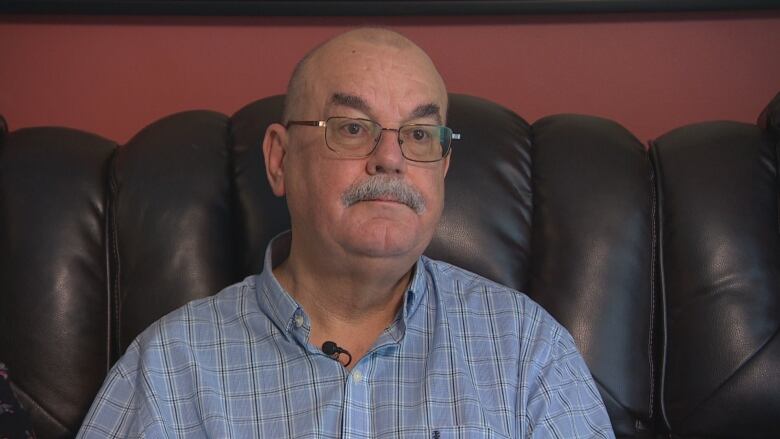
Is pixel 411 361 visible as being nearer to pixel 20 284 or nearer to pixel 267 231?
pixel 267 231

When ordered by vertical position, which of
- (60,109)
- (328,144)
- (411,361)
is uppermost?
(328,144)

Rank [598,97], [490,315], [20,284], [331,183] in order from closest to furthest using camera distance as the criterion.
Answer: [331,183]
[490,315]
[20,284]
[598,97]

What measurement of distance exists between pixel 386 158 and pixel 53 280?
70 centimetres

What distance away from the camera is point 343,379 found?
56.2 inches

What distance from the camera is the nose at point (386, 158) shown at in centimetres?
143

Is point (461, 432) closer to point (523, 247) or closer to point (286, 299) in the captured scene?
point (286, 299)

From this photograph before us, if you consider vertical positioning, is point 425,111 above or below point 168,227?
above

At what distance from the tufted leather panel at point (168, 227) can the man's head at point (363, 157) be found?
25 cm

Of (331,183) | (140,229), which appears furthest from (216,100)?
(331,183)

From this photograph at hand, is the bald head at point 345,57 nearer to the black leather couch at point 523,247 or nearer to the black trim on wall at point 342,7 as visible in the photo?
the black leather couch at point 523,247

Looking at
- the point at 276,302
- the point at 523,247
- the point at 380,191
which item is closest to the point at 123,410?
the point at 276,302

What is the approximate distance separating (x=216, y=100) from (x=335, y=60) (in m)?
0.76

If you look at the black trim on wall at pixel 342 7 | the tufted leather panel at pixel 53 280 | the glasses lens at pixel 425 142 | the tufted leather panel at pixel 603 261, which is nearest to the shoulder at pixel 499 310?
the tufted leather panel at pixel 603 261

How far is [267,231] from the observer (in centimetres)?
174
